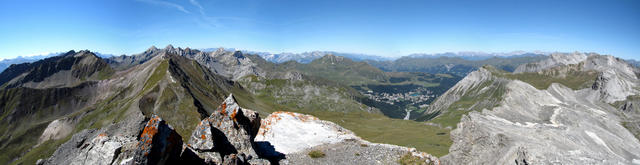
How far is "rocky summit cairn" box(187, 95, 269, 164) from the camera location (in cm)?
1519

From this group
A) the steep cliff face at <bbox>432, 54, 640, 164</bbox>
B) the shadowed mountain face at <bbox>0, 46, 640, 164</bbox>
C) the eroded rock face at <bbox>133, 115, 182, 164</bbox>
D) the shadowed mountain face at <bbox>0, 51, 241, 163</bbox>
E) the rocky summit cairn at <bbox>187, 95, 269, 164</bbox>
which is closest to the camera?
the eroded rock face at <bbox>133, 115, 182, 164</bbox>

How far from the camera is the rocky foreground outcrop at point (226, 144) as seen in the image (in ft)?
37.4

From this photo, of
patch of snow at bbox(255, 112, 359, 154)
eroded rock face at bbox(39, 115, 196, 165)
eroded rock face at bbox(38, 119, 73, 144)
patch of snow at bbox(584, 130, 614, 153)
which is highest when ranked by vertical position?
eroded rock face at bbox(39, 115, 196, 165)

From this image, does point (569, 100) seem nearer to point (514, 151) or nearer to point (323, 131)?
point (514, 151)

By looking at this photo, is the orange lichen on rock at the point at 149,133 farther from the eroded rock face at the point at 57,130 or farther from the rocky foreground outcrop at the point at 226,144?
the eroded rock face at the point at 57,130

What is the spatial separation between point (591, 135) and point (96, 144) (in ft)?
336

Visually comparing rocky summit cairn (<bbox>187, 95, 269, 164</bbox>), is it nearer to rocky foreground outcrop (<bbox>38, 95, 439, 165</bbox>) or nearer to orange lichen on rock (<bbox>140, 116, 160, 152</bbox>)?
rocky foreground outcrop (<bbox>38, 95, 439, 165</bbox>)

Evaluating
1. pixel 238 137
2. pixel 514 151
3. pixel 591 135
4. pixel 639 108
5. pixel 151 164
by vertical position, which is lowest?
pixel 639 108

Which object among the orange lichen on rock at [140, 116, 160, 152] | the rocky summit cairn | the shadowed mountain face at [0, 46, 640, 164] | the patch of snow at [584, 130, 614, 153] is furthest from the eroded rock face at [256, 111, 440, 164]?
the patch of snow at [584, 130, 614, 153]

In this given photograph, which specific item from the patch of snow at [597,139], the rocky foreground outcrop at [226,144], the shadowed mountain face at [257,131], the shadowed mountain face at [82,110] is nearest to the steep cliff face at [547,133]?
the patch of snow at [597,139]

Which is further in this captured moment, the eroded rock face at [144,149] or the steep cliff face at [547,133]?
the steep cliff face at [547,133]

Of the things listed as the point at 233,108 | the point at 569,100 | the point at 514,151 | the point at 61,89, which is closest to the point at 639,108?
the point at 569,100

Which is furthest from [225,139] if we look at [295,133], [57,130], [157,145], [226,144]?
[57,130]

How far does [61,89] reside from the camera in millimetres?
198875
